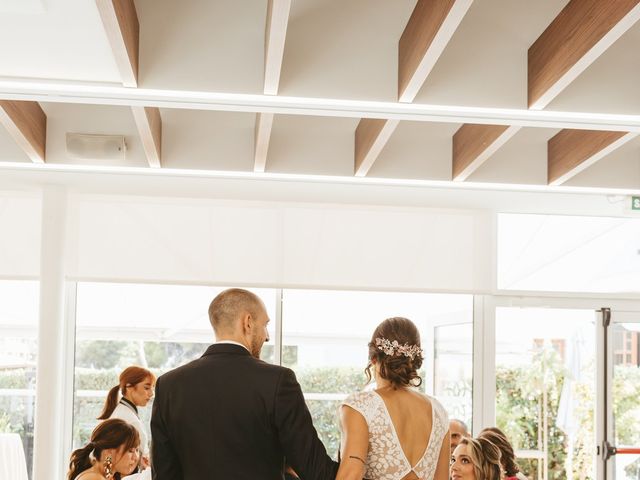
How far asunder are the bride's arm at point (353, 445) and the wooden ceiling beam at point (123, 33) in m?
1.45

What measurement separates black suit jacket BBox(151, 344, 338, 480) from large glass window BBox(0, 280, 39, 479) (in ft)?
12.6

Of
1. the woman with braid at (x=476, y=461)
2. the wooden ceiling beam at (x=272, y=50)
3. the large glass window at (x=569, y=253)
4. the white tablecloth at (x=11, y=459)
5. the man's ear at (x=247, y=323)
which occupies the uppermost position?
the wooden ceiling beam at (x=272, y=50)

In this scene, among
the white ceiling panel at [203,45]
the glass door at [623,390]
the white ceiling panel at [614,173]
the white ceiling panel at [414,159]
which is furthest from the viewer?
the glass door at [623,390]

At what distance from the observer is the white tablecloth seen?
5246 mm

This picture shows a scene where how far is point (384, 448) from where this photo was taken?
2.88m

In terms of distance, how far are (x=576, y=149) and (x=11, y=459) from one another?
3877 millimetres

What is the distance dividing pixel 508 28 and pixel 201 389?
185cm

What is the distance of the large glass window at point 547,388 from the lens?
6.32 meters

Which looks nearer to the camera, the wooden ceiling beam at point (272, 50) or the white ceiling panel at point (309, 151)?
the wooden ceiling beam at point (272, 50)

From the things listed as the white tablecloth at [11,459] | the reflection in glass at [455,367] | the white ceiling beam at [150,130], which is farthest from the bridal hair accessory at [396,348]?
the reflection in glass at [455,367]

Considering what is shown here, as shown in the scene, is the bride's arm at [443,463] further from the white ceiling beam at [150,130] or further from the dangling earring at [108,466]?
the white ceiling beam at [150,130]

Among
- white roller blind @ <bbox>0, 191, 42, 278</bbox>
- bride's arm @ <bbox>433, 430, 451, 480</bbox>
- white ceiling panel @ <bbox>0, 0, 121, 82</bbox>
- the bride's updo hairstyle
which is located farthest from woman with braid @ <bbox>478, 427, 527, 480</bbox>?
white roller blind @ <bbox>0, 191, 42, 278</bbox>

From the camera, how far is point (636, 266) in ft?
21.2

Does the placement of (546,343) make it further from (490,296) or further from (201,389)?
(201,389)
